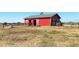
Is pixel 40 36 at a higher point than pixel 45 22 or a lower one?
lower

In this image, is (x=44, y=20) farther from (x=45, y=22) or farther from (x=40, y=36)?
(x=40, y=36)

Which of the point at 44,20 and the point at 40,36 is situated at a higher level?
the point at 44,20

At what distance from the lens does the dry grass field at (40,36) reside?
2.89 meters

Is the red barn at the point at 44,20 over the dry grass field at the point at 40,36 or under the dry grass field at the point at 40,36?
over

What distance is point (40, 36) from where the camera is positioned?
2.94 m

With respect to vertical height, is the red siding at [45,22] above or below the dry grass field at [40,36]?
above

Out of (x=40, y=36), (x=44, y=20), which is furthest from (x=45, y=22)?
(x=40, y=36)

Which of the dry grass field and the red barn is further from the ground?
the red barn

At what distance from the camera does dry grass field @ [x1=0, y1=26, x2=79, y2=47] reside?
2.89 m

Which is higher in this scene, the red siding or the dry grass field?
the red siding
